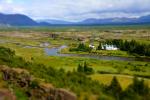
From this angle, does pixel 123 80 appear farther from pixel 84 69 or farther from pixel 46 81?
pixel 46 81

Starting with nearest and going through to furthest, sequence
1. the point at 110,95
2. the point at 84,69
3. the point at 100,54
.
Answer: the point at 110,95
the point at 84,69
the point at 100,54

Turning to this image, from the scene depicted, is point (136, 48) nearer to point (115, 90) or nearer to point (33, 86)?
point (115, 90)

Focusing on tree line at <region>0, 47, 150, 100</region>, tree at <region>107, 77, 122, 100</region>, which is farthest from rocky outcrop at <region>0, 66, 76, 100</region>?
tree at <region>107, 77, 122, 100</region>

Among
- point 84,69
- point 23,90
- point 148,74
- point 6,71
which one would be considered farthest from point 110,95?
point 148,74

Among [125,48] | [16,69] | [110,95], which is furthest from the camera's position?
[125,48]

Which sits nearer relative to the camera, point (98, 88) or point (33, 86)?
point (33, 86)

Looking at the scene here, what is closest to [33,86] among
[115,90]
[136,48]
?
[115,90]

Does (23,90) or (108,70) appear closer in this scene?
(23,90)

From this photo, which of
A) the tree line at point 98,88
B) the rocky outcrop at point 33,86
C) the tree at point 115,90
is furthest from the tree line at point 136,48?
the rocky outcrop at point 33,86

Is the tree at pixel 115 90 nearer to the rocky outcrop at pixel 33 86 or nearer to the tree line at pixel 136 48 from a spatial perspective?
the rocky outcrop at pixel 33 86
